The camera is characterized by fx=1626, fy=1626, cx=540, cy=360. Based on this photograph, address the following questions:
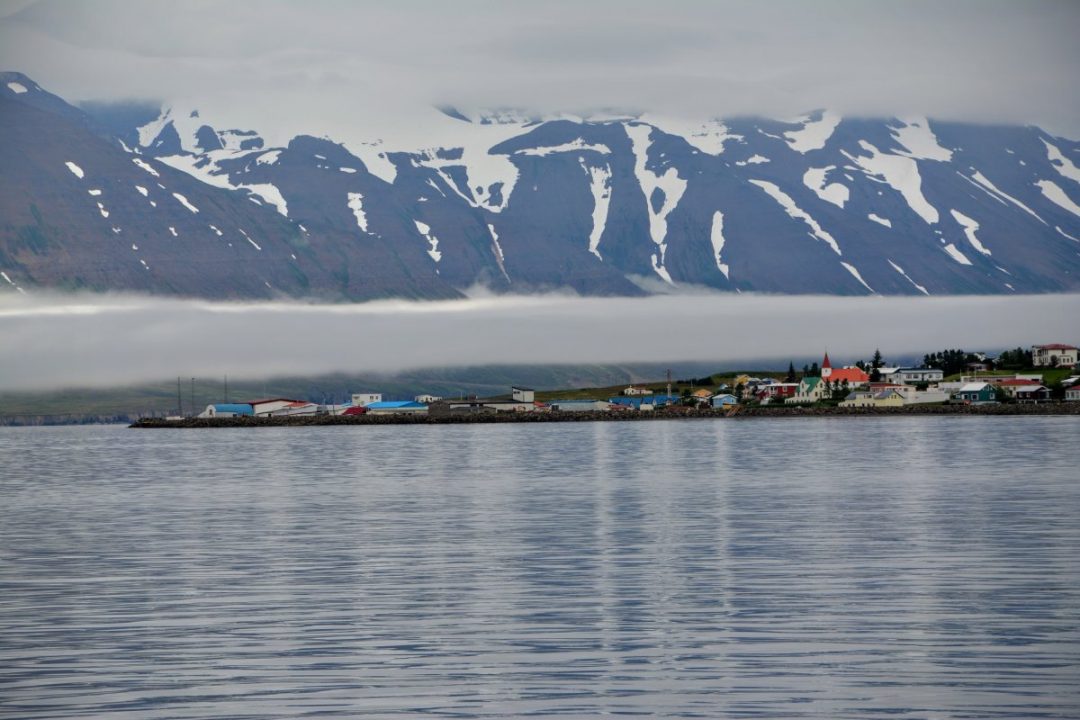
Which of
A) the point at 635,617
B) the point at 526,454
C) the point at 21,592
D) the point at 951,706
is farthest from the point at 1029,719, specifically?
the point at 526,454

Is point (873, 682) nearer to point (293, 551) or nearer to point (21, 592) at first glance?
point (21, 592)

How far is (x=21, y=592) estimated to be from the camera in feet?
122

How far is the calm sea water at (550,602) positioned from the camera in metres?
24.8

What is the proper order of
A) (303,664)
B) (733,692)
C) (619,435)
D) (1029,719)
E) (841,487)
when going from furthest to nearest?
(619,435), (841,487), (303,664), (733,692), (1029,719)

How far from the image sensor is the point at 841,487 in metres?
70.8

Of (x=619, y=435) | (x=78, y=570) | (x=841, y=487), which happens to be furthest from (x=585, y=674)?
Answer: (x=619, y=435)

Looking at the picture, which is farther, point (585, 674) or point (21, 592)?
point (21, 592)

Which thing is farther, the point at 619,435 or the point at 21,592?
the point at 619,435

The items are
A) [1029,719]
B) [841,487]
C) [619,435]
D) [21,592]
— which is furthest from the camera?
[619,435]

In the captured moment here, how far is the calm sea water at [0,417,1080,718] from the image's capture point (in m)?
24.8

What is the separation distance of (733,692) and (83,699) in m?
9.94

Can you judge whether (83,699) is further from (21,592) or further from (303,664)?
(21,592)

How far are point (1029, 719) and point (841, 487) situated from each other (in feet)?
159

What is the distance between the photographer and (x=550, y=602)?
3381 cm
